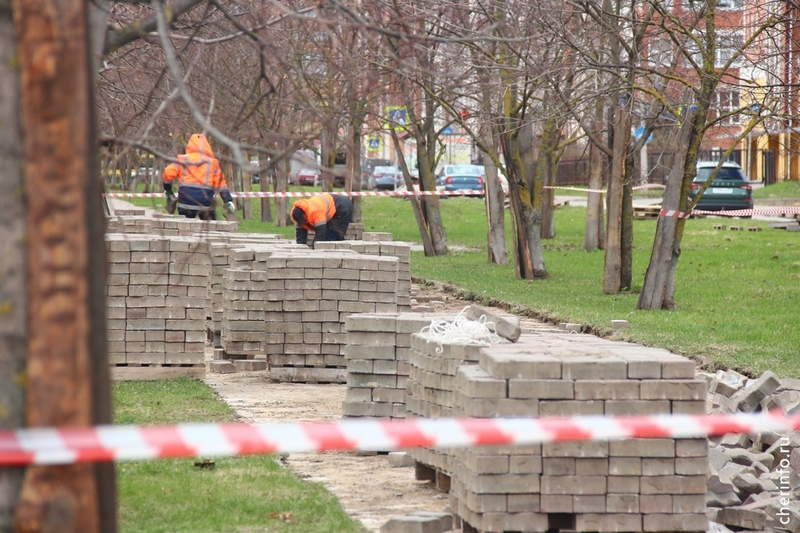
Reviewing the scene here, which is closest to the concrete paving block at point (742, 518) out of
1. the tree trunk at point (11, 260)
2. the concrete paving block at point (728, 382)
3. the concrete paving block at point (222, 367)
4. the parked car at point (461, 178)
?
the concrete paving block at point (728, 382)

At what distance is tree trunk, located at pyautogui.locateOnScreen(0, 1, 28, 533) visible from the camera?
150 inches

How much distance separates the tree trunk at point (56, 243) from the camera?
145 inches

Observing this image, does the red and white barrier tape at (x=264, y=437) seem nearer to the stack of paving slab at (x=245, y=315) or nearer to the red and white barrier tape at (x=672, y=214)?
the stack of paving slab at (x=245, y=315)

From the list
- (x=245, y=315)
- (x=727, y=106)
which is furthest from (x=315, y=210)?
(x=727, y=106)

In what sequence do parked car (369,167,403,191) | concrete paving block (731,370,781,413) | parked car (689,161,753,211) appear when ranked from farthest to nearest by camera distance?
parked car (369,167,403,191) → parked car (689,161,753,211) → concrete paving block (731,370,781,413)

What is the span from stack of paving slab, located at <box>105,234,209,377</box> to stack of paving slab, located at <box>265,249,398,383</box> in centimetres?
81

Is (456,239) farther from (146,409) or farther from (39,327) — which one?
(39,327)

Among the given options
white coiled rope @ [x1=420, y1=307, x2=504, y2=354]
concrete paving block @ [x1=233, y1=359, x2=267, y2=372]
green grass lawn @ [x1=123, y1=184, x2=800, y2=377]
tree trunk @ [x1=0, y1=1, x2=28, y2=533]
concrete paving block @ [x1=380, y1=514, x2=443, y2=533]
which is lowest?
concrete paving block @ [x1=233, y1=359, x2=267, y2=372]

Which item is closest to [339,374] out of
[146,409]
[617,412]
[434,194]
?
[146,409]

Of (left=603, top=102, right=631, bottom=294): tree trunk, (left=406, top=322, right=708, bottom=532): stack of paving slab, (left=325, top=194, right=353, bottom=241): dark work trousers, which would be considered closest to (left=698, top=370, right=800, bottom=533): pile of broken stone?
(left=406, top=322, right=708, bottom=532): stack of paving slab

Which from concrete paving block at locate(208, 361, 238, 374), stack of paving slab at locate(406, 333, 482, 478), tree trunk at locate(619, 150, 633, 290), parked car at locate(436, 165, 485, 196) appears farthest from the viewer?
parked car at locate(436, 165, 485, 196)

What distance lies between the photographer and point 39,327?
3.71 m

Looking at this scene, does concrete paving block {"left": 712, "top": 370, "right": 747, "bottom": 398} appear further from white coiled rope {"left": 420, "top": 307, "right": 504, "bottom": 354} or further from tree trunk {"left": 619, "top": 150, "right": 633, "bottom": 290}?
tree trunk {"left": 619, "top": 150, "right": 633, "bottom": 290}

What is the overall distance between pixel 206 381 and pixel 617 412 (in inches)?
278
